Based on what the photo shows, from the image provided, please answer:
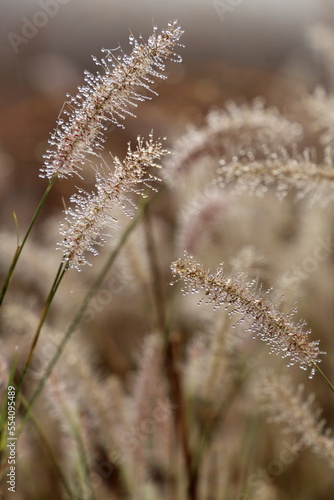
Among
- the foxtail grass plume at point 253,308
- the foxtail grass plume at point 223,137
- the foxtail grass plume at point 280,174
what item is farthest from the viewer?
the foxtail grass plume at point 223,137

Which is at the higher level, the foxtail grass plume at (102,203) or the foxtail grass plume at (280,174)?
the foxtail grass plume at (280,174)

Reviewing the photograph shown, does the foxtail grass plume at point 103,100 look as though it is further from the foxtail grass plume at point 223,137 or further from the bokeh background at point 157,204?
the foxtail grass plume at point 223,137

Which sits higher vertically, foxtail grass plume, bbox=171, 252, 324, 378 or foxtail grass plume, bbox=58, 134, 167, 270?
foxtail grass plume, bbox=58, 134, 167, 270

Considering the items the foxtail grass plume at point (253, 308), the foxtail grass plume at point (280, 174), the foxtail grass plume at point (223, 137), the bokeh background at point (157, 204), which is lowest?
the foxtail grass plume at point (253, 308)

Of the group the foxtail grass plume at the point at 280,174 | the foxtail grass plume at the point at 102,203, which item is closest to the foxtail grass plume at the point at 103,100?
the foxtail grass plume at the point at 102,203

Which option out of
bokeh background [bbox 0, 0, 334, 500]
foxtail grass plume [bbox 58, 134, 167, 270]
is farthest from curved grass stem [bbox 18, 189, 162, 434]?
foxtail grass plume [bbox 58, 134, 167, 270]

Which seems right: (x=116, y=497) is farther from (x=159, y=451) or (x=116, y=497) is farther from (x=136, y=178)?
(x=136, y=178)

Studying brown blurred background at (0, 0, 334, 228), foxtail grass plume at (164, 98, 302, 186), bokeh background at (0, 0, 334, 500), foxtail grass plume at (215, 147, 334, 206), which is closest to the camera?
foxtail grass plume at (215, 147, 334, 206)

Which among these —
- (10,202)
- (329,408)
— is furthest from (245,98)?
(329,408)

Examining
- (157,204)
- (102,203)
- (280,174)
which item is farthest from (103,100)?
(157,204)

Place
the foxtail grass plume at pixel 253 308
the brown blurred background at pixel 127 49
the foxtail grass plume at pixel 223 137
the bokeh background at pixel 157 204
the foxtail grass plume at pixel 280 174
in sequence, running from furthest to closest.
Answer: the brown blurred background at pixel 127 49 → the bokeh background at pixel 157 204 → the foxtail grass plume at pixel 223 137 → the foxtail grass plume at pixel 280 174 → the foxtail grass plume at pixel 253 308

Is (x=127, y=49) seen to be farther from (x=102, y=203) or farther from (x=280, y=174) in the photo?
(x=102, y=203)

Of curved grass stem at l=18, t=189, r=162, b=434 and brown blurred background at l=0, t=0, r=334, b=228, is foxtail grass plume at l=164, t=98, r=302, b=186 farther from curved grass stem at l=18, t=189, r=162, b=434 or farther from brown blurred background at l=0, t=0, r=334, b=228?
brown blurred background at l=0, t=0, r=334, b=228

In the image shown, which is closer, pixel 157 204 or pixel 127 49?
pixel 157 204
